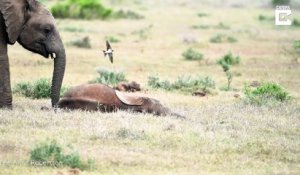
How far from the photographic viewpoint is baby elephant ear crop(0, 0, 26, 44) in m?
11.5

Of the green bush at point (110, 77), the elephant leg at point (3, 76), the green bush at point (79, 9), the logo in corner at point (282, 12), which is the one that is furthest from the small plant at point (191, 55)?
the green bush at point (79, 9)

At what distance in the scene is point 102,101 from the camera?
11.3 meters

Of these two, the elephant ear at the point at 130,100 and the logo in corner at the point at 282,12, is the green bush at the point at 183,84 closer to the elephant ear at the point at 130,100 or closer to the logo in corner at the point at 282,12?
the elephant ear at the point at 130,100

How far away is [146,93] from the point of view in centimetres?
1468

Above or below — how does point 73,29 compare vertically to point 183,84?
above

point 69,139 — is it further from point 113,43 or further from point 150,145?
point 113,43

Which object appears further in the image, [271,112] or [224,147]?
[271,112]

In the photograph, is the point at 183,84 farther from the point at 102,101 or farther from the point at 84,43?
the point at 84,43

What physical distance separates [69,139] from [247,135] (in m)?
2.27

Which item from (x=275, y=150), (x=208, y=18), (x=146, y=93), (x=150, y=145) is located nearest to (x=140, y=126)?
(x=150, y=145)

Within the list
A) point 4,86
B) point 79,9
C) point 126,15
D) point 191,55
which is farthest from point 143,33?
point 4,86

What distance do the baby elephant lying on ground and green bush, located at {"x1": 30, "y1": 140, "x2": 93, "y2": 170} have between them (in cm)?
277

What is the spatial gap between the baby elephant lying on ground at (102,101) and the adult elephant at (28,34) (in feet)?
1.66

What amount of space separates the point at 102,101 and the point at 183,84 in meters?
4.50
